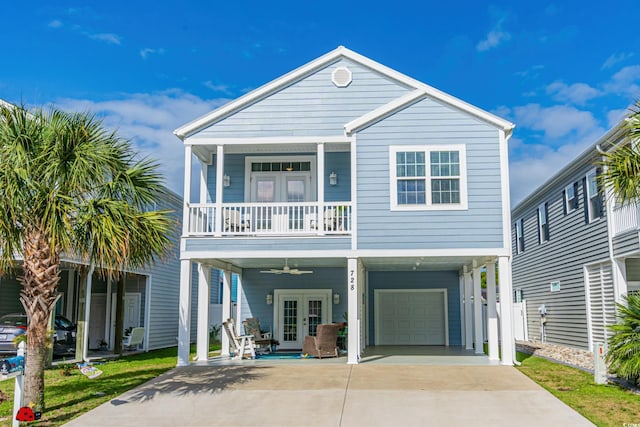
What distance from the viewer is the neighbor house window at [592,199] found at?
16609 mm

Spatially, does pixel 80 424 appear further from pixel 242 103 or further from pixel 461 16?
pixel 461 16

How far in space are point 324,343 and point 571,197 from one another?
9758mm

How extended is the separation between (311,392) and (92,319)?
13.3 m

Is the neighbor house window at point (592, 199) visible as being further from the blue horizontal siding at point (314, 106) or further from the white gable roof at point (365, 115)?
the blue horizontal siding at point (314, 106)

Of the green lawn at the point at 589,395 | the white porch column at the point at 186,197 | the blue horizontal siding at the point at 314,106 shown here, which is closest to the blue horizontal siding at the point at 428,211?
the blue horizontal siding at the point at 314,106

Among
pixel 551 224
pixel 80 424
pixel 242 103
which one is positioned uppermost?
pixel 242 103

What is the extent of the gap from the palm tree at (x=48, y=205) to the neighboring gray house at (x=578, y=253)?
33.6ft

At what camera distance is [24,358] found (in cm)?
867

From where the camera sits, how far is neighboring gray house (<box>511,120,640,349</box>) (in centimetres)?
1525

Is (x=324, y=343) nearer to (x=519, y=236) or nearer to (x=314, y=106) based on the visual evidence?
(x=314, y=106)

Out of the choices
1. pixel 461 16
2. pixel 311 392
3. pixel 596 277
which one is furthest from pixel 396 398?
pixel 461 16

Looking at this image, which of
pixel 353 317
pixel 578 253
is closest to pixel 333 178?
pixel 353 317

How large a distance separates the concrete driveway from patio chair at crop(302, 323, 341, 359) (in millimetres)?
2207

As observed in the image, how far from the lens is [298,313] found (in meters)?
18.5
